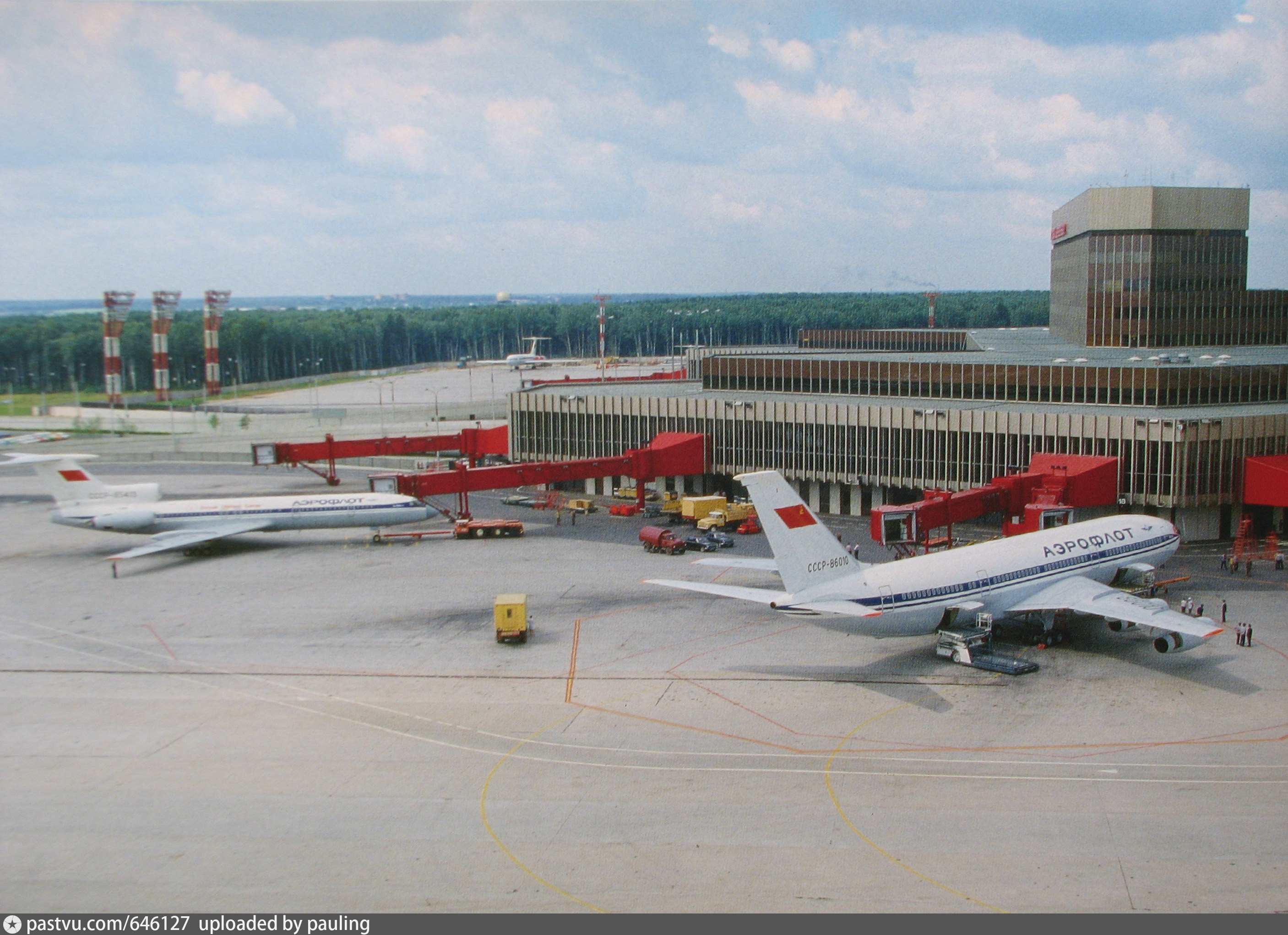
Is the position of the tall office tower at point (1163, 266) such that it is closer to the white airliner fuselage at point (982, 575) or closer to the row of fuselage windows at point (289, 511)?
the white airliner fuselage at point (982, 575)

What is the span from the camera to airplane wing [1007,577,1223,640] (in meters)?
51.5

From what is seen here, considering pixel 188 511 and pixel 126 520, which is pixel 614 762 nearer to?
pixel 188 511

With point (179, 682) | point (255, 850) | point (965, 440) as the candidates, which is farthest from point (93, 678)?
point (965, 440)

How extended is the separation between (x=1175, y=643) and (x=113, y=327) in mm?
187139

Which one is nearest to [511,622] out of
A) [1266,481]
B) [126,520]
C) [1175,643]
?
[1175,643]

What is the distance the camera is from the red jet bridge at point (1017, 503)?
71.9 meters

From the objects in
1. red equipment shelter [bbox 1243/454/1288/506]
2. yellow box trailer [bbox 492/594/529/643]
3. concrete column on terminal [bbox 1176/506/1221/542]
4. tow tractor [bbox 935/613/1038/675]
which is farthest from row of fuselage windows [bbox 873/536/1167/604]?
red equipment shelter [bbox 1243/454/1288/506]

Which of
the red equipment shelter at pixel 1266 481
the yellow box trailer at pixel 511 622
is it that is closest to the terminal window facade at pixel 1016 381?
the red equipment shelter at pixel 1266 481

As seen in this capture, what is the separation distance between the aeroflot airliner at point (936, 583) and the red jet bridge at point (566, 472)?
37.2 metres

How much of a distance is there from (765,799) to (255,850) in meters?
17.1

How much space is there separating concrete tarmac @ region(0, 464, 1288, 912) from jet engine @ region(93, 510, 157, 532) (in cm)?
1531

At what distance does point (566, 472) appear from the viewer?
9619 cm

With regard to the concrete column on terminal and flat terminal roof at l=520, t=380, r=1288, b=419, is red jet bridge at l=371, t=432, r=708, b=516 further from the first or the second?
the concrete column on terminal

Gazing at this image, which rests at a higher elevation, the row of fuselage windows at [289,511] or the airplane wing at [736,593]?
the airplane wing at [736,593]
